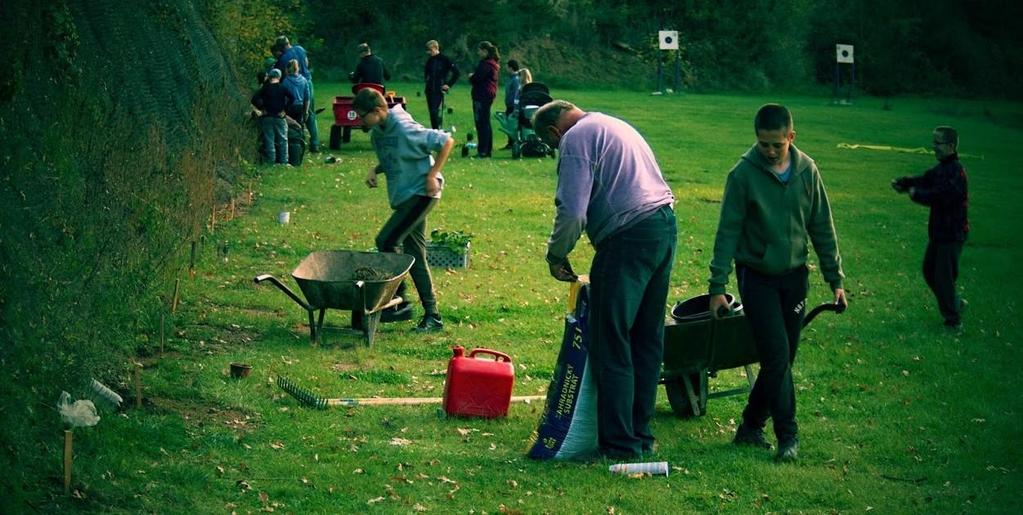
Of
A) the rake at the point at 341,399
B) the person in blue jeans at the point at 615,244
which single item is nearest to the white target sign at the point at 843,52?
the rake at the point at 341,399

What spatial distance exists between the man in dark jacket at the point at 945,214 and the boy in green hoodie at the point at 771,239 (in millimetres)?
4753

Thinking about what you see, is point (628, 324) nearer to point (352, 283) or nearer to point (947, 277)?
point (352, 283)

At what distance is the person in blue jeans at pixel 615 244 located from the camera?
8047 mm

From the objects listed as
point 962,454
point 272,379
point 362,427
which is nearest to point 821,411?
point 962,454

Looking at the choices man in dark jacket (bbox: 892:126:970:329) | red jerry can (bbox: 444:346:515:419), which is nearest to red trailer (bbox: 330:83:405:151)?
man in dark jacket (bbox: 892:126:970:329)

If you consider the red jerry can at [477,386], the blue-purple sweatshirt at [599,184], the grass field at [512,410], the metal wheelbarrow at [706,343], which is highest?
the blue-purple sweatshirt at [599,184]

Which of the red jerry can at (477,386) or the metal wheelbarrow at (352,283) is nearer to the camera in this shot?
the red jerry can at (477,386)

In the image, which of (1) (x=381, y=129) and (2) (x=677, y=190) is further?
(2) (x=677, y=190)

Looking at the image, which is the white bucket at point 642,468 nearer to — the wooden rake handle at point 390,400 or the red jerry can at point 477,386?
the red jerry can at point 477,386

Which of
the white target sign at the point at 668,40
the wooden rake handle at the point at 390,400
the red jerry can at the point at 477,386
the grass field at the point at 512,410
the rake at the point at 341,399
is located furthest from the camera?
the white target sign at the point at 668,40

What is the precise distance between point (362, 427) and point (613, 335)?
1.95 metres

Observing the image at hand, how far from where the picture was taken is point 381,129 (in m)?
12.0

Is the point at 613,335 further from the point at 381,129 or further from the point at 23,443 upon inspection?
the point at 381,129

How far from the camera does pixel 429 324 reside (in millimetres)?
12273
